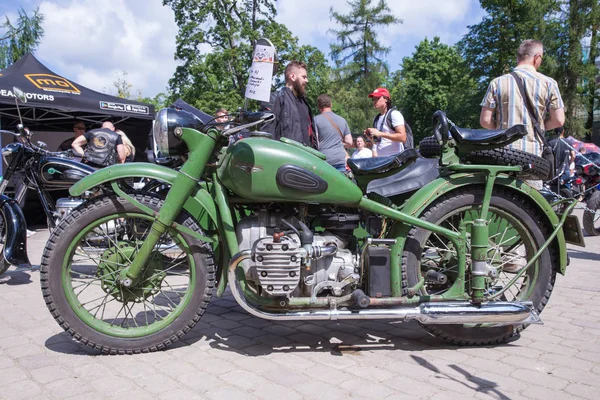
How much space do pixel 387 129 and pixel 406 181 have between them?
230 centimetres

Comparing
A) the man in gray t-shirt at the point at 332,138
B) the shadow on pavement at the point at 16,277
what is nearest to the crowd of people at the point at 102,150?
the shadow on pavement at the point at 16,277

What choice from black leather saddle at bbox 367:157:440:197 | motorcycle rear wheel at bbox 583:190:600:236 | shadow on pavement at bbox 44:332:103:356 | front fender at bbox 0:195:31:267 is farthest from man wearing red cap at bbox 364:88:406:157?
motorcycle rear wheel at bbox 583:190:600:236

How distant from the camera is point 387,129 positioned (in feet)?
18.0

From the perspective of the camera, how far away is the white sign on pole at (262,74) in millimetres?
3084

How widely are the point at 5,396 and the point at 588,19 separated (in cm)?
3358

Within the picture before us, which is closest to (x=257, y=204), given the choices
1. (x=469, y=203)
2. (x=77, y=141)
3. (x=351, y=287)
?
(x=351, y=287)

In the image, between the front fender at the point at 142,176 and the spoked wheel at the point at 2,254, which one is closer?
the front fender at the point at 142,176

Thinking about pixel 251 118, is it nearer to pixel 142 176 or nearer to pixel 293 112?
pixel 142 176

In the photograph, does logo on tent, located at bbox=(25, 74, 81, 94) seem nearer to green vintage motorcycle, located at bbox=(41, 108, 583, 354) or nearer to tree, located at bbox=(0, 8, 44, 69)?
green vintage motorcycle, located at bbox=(41, 108, 583, 354)

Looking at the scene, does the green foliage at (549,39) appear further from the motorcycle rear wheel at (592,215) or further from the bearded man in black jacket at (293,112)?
the bearded man in black jacket at (293,112)

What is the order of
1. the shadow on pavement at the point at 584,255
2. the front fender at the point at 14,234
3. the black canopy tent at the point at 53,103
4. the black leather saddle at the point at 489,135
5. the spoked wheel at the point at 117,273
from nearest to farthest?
the spoked wheel at the point at 117,273 → the black leather saddle at the point at 489,135 → the front fender at the point at 14,234 → the shadow on pavement at the point at 584,255 → the black canopy tent at the point at 53,103

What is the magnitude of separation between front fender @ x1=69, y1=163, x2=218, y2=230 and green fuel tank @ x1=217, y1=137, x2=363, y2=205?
0.62 feet

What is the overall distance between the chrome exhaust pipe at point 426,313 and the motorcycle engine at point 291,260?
0.10 meters

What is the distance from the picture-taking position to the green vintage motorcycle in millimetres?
2879
